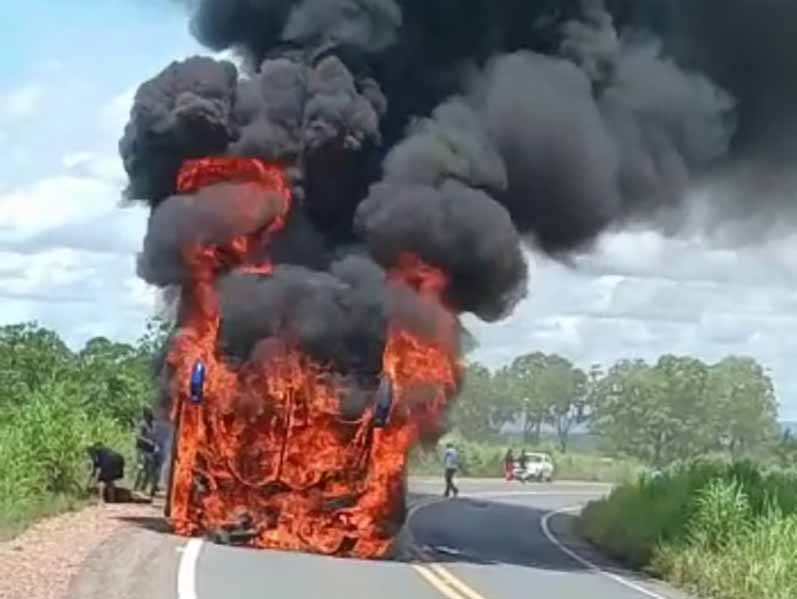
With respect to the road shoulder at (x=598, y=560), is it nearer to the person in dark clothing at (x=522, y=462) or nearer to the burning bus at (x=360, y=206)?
the burning bus at (x=360, y=206)

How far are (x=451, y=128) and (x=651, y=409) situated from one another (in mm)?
87217

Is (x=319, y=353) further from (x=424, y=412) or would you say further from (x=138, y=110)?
(x=138, y=110)

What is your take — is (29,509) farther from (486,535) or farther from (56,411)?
(486,535)

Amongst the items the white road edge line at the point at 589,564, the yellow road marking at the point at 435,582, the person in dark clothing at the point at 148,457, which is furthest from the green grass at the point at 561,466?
the yellow road marking at the point at 435,582

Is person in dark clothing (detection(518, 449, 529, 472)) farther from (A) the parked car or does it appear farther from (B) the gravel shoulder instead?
(B) the gravel shoulder

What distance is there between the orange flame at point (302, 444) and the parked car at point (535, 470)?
5004cm

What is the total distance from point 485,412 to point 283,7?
319 ft

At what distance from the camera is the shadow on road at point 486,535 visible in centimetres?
2553

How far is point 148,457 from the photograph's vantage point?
3148 cm

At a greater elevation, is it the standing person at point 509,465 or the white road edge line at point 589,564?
the standing person at point 509,465

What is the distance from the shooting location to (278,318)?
78.9 feet

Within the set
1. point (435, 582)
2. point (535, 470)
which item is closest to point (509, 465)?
point (535, 470)

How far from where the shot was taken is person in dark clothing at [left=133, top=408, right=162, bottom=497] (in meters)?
31.1

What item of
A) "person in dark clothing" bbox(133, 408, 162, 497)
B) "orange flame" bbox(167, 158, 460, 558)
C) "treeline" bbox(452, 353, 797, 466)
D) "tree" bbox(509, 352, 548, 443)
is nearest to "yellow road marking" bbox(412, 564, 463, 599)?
"orange flame" bbox(167, 158, 460, 558)
